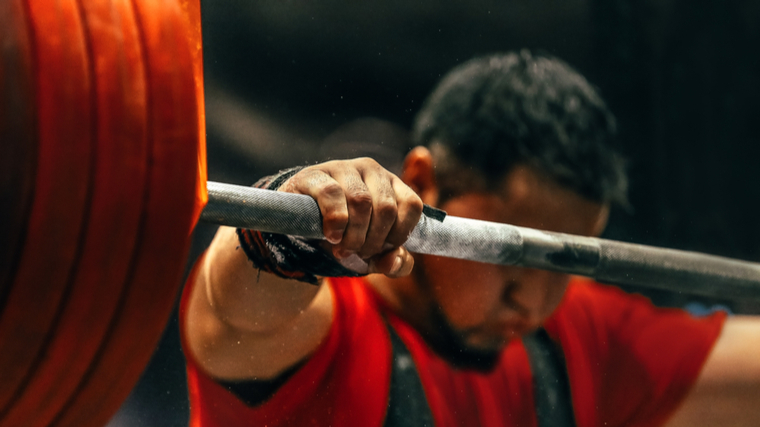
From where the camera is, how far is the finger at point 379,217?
1.06 feet

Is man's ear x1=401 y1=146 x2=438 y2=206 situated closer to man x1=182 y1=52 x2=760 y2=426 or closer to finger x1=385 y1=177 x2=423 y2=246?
man x1=182 y1=52 x2=760 y2=426

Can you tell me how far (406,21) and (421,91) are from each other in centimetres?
9

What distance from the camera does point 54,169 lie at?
0.22 m

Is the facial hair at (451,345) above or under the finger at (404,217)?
under

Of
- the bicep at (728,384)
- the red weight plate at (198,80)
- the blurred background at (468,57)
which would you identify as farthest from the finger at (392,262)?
the bicep at (728,384)

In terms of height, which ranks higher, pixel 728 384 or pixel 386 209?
pixel 386 209

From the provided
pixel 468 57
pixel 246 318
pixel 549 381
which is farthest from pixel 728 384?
pixel 246 318

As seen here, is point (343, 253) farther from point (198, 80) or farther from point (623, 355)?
point (623, 355)

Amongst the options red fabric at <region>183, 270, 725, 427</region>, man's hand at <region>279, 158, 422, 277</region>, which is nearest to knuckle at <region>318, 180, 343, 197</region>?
man's hand at <region>279, 158, 422, 277</region>

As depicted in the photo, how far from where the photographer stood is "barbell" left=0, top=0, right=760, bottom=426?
0.71 ft

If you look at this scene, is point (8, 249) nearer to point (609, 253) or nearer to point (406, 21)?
point (609, 253)

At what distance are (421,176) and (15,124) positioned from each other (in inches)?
16.8

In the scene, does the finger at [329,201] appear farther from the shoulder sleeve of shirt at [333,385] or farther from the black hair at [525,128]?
the black hair at [525,128]

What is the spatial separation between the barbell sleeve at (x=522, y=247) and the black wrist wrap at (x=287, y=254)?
3 cm
